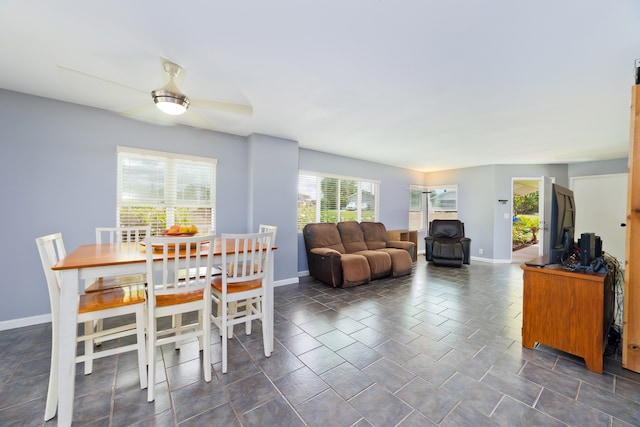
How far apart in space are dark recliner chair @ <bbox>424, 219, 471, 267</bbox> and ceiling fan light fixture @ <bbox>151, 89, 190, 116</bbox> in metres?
5.35

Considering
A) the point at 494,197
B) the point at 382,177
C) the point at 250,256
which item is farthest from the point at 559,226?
the point at 494,197

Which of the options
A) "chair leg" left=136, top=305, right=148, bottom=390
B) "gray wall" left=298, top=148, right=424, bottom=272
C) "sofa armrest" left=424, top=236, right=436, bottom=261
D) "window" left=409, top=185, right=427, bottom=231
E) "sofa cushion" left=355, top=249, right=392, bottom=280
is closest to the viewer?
"chair leg" left=136, top=305, right=148, bottom=390

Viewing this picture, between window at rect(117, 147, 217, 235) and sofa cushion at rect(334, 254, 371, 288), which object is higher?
window at rect(117, 147, 217, 235)

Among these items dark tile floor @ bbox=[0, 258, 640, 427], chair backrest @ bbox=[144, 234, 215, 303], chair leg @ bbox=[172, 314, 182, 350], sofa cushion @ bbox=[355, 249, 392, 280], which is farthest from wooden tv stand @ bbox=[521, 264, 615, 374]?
chair leg @ bbox=[172, 314, 182, 350]

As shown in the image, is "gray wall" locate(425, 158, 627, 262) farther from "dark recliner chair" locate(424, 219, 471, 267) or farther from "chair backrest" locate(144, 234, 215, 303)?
"chair backrest" locate(144, 234, 215, 303)

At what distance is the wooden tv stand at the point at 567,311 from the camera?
194 centimetres

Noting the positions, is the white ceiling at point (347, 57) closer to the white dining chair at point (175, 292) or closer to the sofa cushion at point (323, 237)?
the white dining chair at point (175, 292)

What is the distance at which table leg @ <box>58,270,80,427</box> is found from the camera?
4.78 ft

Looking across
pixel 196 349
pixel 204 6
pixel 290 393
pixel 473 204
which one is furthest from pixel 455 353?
pixel 473 204

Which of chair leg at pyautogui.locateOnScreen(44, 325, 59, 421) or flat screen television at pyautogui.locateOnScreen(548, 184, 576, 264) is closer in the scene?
chair leg at pyautogui.locateOnScreen(44, 325, 59, 421)

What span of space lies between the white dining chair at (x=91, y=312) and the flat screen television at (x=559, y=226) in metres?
3.33

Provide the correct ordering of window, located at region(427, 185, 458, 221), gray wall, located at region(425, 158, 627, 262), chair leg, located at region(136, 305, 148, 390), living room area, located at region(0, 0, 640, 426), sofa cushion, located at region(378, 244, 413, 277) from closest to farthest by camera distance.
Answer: living room area, located at region(0, 0, 640, 426), chair leg, located at region(136, 305, 148, 390), sofa cushion, located at region(378, 244, 413, 277), gray wall, located at region(425, 158, 627, 262), window, located at region(427, 185, 458, 221)

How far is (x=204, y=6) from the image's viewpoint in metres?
1.50

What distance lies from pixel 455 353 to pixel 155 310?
238 centimetres
